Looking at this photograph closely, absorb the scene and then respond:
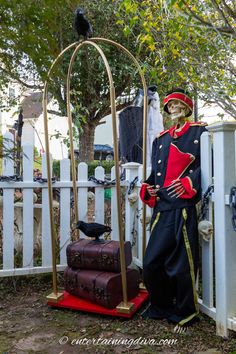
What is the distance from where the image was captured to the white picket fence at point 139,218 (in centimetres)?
209

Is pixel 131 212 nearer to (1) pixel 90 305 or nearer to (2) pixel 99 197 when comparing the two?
(2) pixel 99 197

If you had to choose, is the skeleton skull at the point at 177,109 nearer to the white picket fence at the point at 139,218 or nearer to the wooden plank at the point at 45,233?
the white picket fence at the point at 139,218

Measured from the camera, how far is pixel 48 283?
3.23 meters

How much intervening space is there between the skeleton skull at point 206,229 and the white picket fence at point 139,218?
0.05 metres

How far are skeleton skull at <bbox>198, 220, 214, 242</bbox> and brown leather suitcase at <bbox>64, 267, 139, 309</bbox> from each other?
0.67m

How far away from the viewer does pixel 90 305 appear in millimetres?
2549

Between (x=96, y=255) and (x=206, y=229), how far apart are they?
829 mm

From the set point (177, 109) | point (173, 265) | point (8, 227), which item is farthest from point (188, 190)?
point (8, 227)

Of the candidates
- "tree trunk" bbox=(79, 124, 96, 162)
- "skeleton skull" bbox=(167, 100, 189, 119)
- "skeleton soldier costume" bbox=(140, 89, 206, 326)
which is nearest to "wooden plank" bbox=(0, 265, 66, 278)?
"skeleton soldier costume" bbox=(140, 89, 206, 326)

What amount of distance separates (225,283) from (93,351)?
2.83 feet

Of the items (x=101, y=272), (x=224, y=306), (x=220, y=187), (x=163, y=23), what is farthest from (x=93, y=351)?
(x=163, y=23)

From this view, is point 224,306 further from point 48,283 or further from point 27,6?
point 27,6

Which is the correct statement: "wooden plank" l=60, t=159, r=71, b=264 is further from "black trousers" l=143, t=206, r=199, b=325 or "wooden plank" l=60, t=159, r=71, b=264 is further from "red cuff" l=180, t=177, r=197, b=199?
"red cuff" l=180, t=177, r=197, b=199

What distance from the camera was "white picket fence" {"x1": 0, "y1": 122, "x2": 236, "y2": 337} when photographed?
2.09 m
